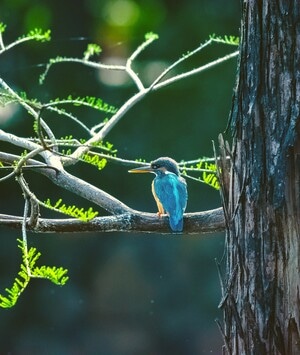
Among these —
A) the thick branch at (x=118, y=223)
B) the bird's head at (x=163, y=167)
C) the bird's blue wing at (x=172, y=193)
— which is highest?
the bird's head at (x=163, y=167)

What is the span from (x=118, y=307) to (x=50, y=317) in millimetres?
514

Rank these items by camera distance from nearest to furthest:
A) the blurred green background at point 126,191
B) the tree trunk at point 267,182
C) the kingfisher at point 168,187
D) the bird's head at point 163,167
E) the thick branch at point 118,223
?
the tree trunk at point 267,182 → the thick branch at point 118,223 → the kingfisher at point 168,187 → the bird's head at point 163,167 → the blurred green background at point 126,191

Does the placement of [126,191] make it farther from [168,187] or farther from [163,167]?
[168,187]

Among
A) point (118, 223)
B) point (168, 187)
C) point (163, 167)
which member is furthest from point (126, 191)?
point (118, 223)

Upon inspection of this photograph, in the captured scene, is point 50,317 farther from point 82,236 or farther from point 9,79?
point 9,79

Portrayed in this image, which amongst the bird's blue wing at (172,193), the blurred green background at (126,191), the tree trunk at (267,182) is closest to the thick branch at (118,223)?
the bird's blue wing at (172,193)

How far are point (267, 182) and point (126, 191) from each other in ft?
16.1

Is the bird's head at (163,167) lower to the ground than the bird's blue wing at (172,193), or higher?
higher

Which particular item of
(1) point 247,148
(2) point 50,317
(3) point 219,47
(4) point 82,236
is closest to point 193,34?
(3) point 219,47

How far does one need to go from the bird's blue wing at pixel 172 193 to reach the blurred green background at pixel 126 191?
3.50 meters

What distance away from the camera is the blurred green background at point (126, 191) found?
6645mm

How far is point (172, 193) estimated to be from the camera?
9.48 ft

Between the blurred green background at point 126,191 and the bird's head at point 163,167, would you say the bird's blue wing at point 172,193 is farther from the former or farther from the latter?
the blurred green background at point 126,191

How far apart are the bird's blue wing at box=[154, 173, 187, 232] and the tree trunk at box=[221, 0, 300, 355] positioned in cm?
53
